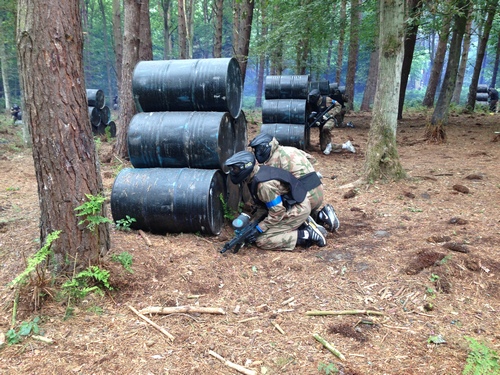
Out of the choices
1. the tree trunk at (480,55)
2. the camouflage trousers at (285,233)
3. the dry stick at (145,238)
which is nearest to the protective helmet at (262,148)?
the camouflage trousers at (285,233)

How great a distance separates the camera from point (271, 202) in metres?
4.28

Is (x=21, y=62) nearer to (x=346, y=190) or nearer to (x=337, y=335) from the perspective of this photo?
(x=337, y=335)

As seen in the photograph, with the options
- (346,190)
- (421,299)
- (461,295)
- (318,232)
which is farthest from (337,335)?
(346,190)

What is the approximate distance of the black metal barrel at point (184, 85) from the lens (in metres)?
4.54

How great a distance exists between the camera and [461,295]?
3.23m

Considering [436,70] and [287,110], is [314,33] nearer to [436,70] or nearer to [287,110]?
[287,110]

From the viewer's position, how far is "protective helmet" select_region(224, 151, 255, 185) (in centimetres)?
415

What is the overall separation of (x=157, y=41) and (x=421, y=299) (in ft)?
150

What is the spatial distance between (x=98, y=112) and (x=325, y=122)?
8538 millimetres

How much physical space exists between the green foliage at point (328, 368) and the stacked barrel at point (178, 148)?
7.28 feet

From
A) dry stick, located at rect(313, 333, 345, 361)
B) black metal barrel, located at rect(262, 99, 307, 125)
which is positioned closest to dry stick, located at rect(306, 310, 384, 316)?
dry stick, located at rect(313, 333, 345, 361)

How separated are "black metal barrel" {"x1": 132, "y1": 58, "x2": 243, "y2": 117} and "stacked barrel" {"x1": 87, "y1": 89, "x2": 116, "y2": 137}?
9.30 meters

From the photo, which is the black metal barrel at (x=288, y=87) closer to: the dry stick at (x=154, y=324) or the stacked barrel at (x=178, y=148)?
the stacked barrel at (x=178, y=148)

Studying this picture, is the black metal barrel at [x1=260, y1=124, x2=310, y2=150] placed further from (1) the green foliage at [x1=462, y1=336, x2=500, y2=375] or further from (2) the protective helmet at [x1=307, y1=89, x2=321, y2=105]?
(1) the green foliage at [x1=462, y1=336, x2=500, y2=375]
